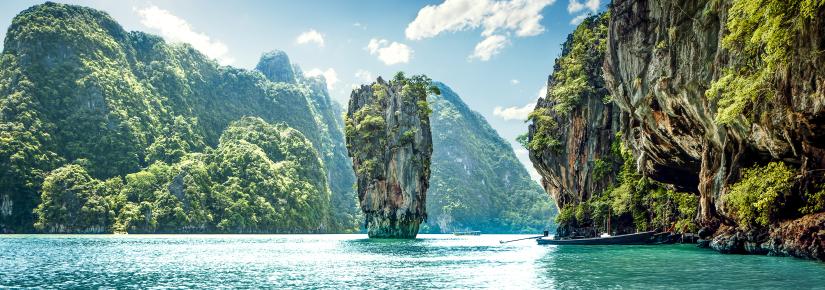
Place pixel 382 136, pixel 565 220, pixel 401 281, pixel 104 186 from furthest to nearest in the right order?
1. pixel 104 186
2. pixel 382 136
3. pixel 565 220
4. pixel 401 281

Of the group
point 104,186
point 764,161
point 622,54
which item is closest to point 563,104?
point 622,54

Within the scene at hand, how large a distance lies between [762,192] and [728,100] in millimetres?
5211

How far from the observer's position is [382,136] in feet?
267

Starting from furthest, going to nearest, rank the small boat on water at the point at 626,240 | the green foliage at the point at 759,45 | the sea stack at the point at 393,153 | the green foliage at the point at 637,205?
the sea stack at the point at 393,153, the small boat on water at the point at 626,240, the green foliage at the point at 637,205, the green foliage at the point at 759,45

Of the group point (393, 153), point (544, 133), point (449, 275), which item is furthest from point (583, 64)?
point (449, 275)

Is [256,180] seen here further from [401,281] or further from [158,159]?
[401,281]

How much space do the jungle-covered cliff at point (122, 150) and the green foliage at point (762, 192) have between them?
104195 millimetres

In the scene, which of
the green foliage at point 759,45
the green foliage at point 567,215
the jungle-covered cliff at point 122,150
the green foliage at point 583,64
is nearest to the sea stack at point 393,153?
the green foliage at point 567,215

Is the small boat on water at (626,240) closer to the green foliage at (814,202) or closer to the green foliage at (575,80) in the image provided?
the green foliage at (575,80)

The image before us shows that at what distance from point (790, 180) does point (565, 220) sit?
36.8 meters

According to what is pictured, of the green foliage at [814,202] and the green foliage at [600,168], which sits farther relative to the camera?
the green foliage at [600,168]

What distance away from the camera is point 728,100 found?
22.1 meters

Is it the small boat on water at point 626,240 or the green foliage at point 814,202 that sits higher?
the green foliage at point 814,202

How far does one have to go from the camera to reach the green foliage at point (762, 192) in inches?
941
